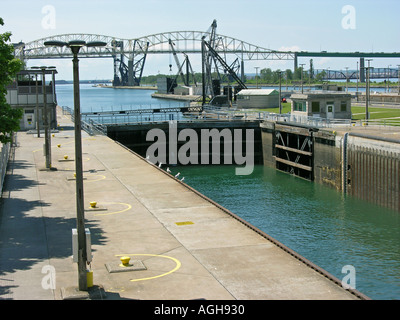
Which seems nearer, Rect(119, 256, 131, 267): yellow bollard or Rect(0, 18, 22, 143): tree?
Rect(119, 256, 131, 267): yellow bollard

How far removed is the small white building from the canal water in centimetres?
3569

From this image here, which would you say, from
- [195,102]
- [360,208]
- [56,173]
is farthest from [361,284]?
[195,102]

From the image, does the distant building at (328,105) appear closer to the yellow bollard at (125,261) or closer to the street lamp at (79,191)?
the yellow bollard at (125,261)

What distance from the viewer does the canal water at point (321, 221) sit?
94.5 feet

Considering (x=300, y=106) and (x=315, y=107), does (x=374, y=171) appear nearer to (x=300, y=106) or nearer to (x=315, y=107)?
(x=315, y=107)

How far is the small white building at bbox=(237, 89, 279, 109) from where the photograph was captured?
97312 millimetres

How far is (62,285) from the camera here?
60.4ft

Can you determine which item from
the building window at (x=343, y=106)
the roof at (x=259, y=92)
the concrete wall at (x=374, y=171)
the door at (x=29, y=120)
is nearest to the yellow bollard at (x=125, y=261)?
the concrete wall at (x=374, y=171)

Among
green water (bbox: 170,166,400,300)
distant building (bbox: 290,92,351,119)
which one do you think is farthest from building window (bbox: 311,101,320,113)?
green water (bbox: 170,166,400,300)

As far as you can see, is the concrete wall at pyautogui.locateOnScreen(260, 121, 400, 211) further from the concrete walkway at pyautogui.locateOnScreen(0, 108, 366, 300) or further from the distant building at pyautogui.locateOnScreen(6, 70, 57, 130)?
the distant building at pyautogui.locateOnScreen(6, 70, 57, 130)

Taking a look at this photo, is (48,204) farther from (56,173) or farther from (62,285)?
(62,285)

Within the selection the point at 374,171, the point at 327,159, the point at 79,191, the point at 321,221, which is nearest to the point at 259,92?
the point at 327,159

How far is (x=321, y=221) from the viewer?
40375mm

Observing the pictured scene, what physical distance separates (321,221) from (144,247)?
20435 mm
